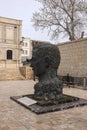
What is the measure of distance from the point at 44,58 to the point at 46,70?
0.47 meters

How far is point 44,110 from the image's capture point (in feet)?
19.3

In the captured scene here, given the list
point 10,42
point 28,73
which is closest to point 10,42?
point 10,42

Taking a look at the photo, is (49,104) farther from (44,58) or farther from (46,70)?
(44,58)

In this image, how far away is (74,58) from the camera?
13.4 metres

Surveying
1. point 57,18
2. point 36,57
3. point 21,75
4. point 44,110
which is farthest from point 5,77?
point 44,110

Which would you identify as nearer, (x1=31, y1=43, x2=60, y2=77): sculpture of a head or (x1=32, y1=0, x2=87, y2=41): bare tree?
(x1=31, y1=43, x2=60, y2=77): sculpture of a head

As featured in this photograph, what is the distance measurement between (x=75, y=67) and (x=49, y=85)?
20.2 ft

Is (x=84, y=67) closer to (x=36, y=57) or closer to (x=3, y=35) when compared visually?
(x=36, y=57)

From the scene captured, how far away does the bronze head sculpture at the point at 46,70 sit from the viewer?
24.1 ft

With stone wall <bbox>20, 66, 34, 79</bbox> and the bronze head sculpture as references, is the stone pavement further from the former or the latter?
stone wall <bbox>20, 66, 34, 79</bbox>

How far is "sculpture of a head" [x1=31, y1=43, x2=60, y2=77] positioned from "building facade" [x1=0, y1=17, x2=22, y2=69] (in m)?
20.0

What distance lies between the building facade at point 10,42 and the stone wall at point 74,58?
14154mm

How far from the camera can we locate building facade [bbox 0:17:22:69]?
2770 centimetres

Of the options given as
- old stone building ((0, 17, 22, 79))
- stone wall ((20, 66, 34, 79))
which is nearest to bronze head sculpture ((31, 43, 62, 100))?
stone wall ((20, 66, 34, 79))
